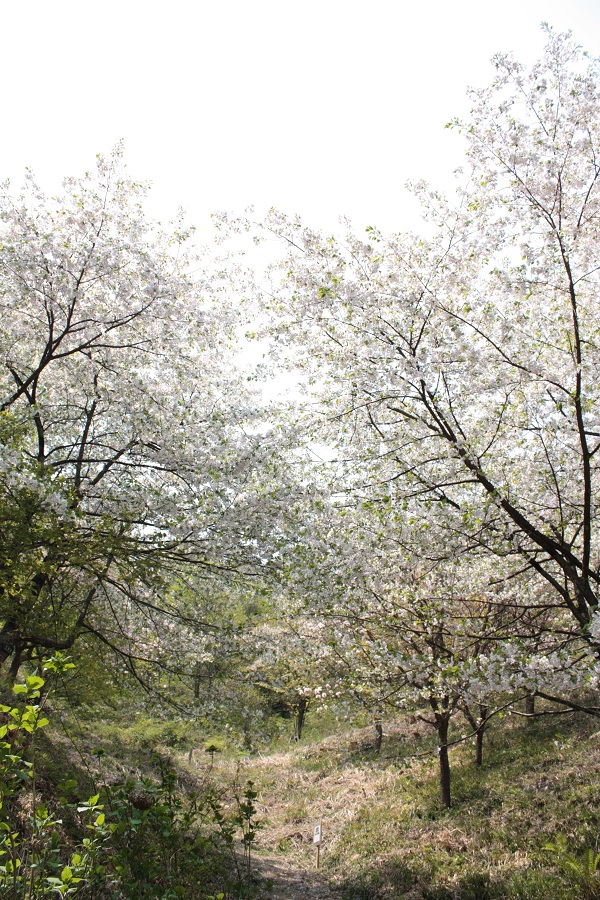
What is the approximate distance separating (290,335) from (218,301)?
247 centimetres

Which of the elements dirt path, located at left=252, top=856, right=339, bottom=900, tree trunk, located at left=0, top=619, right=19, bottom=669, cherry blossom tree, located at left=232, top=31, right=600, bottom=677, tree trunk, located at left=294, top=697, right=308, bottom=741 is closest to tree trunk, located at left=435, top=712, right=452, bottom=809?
dirt path, located at left=252, top=856, right=339, bottom=900

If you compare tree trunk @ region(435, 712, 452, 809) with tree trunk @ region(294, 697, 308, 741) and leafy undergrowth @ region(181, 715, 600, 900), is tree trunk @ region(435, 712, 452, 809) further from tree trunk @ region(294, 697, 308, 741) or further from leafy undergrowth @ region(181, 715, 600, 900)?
tree trunk @ region(294, 697, 308, 741)

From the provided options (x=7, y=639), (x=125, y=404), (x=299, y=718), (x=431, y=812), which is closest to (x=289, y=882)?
(x=431, y=812)

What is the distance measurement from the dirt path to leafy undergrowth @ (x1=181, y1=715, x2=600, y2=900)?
257 millimetres

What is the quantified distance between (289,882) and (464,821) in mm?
3245

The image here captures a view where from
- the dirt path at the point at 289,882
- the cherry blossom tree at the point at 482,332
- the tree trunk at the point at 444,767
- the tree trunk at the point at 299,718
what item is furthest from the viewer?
the tree trunk at the point at 299,718

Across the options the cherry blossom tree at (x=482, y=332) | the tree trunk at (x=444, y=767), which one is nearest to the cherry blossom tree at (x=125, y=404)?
the cherry blossom tree at (x=482, y=332)

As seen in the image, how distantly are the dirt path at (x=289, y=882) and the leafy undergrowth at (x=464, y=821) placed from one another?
257 millimetres

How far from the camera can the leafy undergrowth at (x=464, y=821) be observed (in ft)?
21.8

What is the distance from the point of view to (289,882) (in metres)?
8.49

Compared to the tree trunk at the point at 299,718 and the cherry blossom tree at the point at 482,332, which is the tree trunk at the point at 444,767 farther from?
the tree trunk at the point at 299,718

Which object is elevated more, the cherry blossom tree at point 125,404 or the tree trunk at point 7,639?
the cherry blossom tree at point 125,404

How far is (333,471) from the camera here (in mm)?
6934

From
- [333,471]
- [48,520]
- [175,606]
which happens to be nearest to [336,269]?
[333,471]
